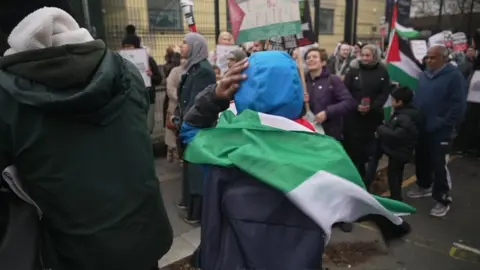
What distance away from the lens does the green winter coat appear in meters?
1.31

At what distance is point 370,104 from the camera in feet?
16.5

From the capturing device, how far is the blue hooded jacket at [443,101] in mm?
4492

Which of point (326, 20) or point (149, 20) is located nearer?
point (149, 20)

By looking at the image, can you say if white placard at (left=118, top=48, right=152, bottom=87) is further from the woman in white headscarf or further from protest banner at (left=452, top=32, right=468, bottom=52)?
protest banner at (left=452, top=32, right=468, bottom=52)

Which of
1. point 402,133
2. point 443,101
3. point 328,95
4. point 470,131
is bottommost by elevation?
point 470,131

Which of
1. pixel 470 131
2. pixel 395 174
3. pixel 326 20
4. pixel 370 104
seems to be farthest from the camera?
pixel 326 20

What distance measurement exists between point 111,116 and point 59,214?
0.39 meters

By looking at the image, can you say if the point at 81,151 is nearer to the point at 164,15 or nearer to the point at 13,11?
the point at 13,11

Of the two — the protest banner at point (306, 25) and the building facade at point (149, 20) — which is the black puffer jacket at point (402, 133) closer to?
the protest banner at point (306, 25)

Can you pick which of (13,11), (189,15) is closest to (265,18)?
(189,15)

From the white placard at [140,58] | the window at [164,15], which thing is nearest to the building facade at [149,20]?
the window at [164,15]

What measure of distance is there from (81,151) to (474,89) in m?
7.16

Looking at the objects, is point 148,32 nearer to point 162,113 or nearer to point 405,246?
point 162,113

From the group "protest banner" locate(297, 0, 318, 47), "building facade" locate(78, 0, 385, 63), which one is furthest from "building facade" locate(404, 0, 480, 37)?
"protest banner" locate(297, 0, 318, 47)
